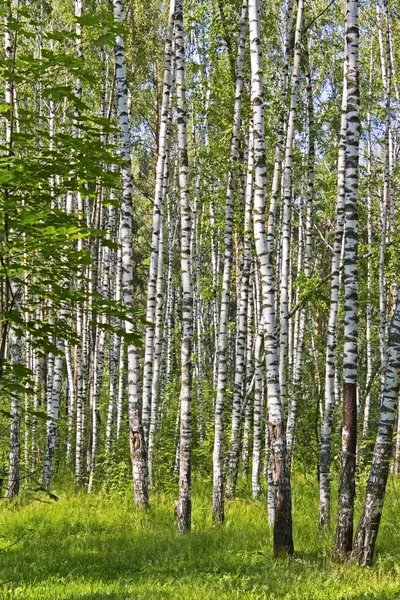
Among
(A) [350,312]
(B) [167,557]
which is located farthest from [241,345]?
(B) [167,557]

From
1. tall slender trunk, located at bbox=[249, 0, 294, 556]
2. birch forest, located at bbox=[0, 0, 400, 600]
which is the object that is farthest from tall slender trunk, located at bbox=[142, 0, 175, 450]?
tall slender trunk, located at bbox=[249, 0, 294, 556]

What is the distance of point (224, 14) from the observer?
13.1m

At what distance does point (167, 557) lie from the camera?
7.91 metres

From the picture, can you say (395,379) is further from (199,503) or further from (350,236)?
(199,503)

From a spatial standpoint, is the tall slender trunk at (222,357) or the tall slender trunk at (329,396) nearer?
the tall slender trunk at (329,396)

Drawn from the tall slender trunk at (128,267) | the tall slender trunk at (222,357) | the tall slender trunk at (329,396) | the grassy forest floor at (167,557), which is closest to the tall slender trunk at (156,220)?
the tall slender trunk at (128,267)

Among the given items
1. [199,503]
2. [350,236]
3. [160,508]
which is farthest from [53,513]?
[350,236]

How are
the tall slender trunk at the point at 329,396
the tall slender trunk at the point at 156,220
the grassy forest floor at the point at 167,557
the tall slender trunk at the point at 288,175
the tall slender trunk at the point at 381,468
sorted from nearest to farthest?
the grassy forest floor at the point at 167,557, the tall slender trunk at the point at 381,468, the tall slender trunk at the point at 329,396, the tall slender trunk at the point at 288,175, the tall slender trunk at the point at 156,220

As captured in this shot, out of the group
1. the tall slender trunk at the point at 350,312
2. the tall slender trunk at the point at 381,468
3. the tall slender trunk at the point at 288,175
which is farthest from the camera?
the tall slender trunk at the point at 288,175

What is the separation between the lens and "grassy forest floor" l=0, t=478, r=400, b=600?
6.10 meters

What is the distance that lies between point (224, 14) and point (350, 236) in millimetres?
7492

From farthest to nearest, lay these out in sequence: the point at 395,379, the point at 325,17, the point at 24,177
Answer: the point at 325,17, the point at 395,379, the point at 24,177

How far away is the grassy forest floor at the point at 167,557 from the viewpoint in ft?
20.0

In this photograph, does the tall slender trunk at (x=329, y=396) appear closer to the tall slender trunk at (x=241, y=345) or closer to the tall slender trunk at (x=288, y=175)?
the tall slender trunk at (x=288, y=175)
